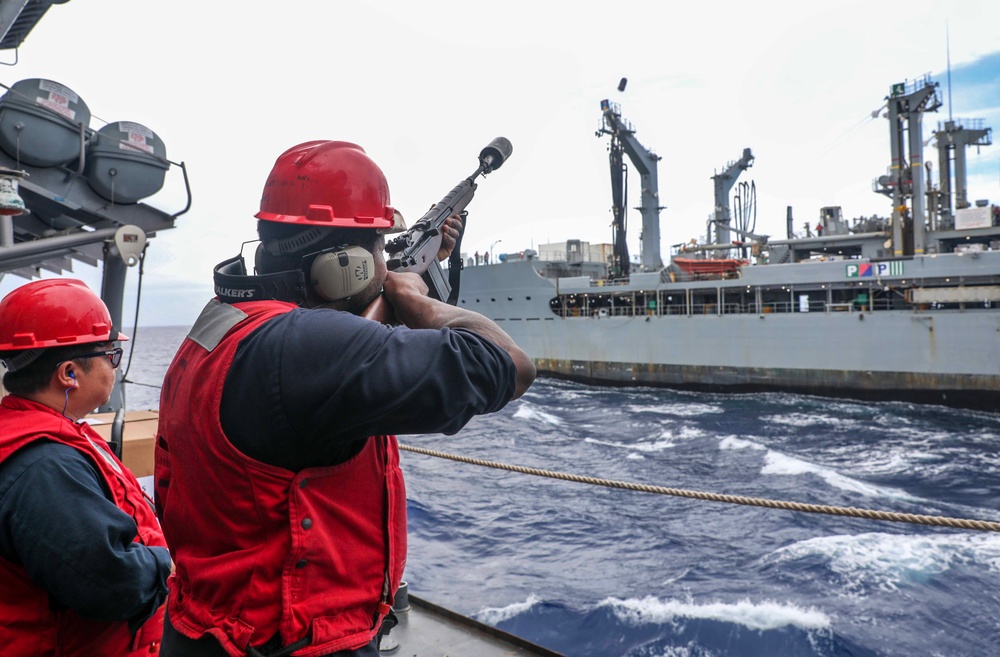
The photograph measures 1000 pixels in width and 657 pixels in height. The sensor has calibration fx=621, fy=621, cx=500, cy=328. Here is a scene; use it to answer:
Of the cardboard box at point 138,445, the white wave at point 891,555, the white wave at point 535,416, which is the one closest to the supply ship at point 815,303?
the white wave at point 535,416

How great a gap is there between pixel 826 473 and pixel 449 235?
13146 mm

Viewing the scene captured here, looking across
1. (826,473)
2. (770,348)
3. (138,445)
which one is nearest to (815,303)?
(770,348)

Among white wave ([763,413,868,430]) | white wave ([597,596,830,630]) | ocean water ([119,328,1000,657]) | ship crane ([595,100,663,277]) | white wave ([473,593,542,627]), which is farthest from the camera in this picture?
ship crane ([595,100,663,277])

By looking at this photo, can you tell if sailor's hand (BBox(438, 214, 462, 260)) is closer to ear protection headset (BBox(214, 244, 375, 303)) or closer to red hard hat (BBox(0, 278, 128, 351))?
ear protection headset (BBox(214, 244, 375, 303))

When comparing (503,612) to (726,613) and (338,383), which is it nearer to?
(726,613)

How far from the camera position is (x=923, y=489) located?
11.7 meters

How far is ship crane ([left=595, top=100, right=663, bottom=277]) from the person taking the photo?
29109 mm

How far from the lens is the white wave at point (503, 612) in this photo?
6.72 metres

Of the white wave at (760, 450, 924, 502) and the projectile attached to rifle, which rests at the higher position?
the projectile attached to rifle

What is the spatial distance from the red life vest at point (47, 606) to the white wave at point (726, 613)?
19.8 feet

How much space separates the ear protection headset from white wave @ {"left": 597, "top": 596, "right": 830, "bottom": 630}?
21.2ft

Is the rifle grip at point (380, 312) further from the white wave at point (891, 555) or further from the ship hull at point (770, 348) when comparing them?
the ship hull at point (770, 348)

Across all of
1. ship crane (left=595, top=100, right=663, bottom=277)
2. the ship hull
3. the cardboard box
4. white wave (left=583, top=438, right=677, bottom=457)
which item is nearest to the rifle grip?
the cardboard box

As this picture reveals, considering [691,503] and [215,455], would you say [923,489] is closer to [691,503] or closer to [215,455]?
[691,503]
